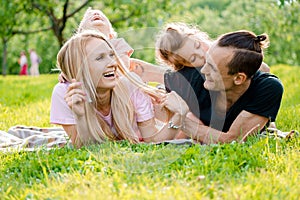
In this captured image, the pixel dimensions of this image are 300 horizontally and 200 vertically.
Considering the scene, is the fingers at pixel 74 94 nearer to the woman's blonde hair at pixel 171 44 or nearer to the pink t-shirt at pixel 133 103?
the pink t-shirt at pixel 133 103

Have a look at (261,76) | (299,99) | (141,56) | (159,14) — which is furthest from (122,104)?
(159,14)

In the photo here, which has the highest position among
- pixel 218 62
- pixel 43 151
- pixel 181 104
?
pixel 218 62

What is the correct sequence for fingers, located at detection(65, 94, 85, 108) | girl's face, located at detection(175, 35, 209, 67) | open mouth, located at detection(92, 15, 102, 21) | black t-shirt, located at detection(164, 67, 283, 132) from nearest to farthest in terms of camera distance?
fingers, located at detection(65, 94, 85, 108), black t-shirt, located at detection(164, 67, 283, 132), girl's face, located at detection(175, 35, 209, 67), open mouth, located at detection(92, 15, 102, 21)

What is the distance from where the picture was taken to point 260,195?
3.08 metres

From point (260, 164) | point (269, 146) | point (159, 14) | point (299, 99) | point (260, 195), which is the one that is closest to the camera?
point (260, 195)

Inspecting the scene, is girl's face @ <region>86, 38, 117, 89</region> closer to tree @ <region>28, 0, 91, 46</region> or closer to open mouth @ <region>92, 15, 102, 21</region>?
open mouth @ <region>92, 15, 102, 21</region>

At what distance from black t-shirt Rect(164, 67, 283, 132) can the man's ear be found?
14 centimetres

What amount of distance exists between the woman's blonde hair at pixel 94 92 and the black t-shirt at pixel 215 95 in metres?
0.24

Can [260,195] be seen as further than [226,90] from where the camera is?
No

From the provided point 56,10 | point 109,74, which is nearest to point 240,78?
point 109,74

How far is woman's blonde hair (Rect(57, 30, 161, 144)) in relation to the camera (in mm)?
4543

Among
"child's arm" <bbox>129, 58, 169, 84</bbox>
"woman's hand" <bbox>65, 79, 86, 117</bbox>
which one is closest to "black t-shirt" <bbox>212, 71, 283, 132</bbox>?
"child's arm" <bbox>129, 58, 169, 84</bbox>

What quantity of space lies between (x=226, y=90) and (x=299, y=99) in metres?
3.31

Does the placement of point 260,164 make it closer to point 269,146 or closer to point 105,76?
point 269,146
